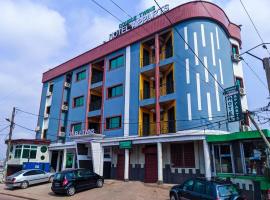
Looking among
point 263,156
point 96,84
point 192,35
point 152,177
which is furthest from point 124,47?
point 263,156

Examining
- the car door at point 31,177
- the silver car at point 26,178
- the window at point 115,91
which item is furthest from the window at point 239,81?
the car door at point 31,177

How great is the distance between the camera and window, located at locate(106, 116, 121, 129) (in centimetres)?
2677

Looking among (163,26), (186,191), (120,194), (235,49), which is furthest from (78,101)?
(186,191)

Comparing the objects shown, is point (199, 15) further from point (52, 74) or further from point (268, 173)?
point (52, 74)

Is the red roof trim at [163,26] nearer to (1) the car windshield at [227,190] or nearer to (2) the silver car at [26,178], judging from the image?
(2) the silver car at [26,178]

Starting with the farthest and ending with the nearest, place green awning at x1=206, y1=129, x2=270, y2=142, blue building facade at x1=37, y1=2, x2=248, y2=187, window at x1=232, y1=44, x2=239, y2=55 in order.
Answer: window at x1=232, y1=44, x2=239, y2=55 < blue building facade at x1=37, y1=2, x2=248, y2=187 < green awning at x1=206, y1=129, x2=270, y2=142

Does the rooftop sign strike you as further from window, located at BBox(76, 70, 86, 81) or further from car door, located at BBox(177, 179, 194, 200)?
car door, located at BBox(177, 179, 194, 200)

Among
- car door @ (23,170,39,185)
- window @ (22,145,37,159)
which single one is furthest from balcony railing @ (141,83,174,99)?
window @ (22,145,37,159)

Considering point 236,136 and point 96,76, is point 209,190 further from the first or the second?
point 96,76

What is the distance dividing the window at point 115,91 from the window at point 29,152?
524 inches

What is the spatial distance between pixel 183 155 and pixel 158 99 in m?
5.79

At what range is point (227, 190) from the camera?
446 inches

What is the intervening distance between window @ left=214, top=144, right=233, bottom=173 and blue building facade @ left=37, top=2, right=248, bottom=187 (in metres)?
0.81

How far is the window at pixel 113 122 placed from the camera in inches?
1054
